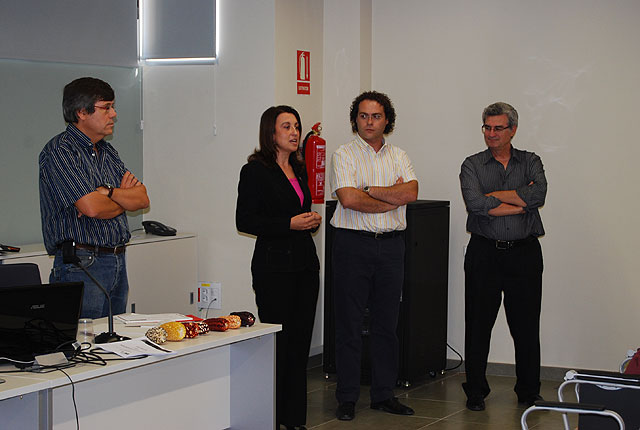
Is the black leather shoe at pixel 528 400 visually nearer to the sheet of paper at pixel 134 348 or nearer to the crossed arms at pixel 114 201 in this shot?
the crossed arms at pixel 114 201

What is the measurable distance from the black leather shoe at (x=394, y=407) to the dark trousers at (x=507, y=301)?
0.47 m

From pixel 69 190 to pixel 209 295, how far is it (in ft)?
8.18

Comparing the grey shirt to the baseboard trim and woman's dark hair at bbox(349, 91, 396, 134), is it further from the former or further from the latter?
the baseboard trim

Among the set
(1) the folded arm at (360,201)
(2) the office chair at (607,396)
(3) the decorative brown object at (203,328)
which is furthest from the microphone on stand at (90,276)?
(1) the folded arm at (360,201)

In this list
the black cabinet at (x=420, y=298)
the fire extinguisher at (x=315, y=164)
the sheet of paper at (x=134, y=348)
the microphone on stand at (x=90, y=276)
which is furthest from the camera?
the fire extinguisher at (x=315, y=164)

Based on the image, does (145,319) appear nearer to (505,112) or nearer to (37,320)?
(37,320)

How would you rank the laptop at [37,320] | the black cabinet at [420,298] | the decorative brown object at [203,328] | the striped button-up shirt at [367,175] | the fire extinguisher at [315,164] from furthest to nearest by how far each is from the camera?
1. the fire extinguisher at [315,164]
2. the black cabinet at [420,298]
3. the striped button-up shirt at [367,175]
4. the decorative brown object at [203,328]
5. the laptop at [37,320]

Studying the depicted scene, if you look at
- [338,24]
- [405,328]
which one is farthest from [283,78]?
[405,328]

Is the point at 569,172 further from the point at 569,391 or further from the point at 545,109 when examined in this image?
the point at 569,391

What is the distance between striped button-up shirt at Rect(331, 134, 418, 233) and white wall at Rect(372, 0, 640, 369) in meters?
1.30

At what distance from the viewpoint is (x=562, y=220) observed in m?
6.01

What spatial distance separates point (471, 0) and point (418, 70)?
25.8 inches

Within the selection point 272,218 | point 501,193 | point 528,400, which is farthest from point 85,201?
point 528,400

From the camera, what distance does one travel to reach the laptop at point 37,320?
2.68 metres
